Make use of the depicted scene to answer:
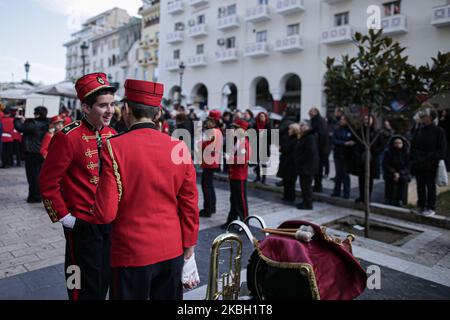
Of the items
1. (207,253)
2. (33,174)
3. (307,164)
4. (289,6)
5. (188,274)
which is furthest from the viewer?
(289,6)

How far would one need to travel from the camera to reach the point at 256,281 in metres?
2.50

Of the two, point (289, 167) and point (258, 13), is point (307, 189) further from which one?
point (258, 13)

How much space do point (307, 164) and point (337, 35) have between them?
1666 centimetres

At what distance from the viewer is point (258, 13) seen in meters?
25.3

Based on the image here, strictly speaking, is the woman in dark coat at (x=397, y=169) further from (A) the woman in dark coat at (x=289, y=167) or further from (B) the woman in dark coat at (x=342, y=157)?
(A) the woman in dark coat at (x=289, y=167)

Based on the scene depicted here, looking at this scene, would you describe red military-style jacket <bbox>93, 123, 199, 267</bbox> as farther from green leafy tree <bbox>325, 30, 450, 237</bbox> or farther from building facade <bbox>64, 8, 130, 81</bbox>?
building facade <bbox>64, 8, 130, 81</bbox>

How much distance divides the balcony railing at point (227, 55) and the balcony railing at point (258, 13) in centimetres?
263

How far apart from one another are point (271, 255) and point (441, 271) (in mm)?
3281

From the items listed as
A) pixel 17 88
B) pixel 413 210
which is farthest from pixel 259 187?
pixel 17 88

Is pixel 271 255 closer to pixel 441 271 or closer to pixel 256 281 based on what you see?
pixel 256 281

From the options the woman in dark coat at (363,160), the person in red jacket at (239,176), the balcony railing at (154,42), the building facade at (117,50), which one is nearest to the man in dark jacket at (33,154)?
the person in red jacket at (239,176)

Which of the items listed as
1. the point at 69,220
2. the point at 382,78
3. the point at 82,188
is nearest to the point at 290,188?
the point at 382,78

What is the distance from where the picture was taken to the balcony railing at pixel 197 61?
2989 centimetres

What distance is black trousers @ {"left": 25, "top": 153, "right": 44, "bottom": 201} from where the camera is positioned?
7.09m
